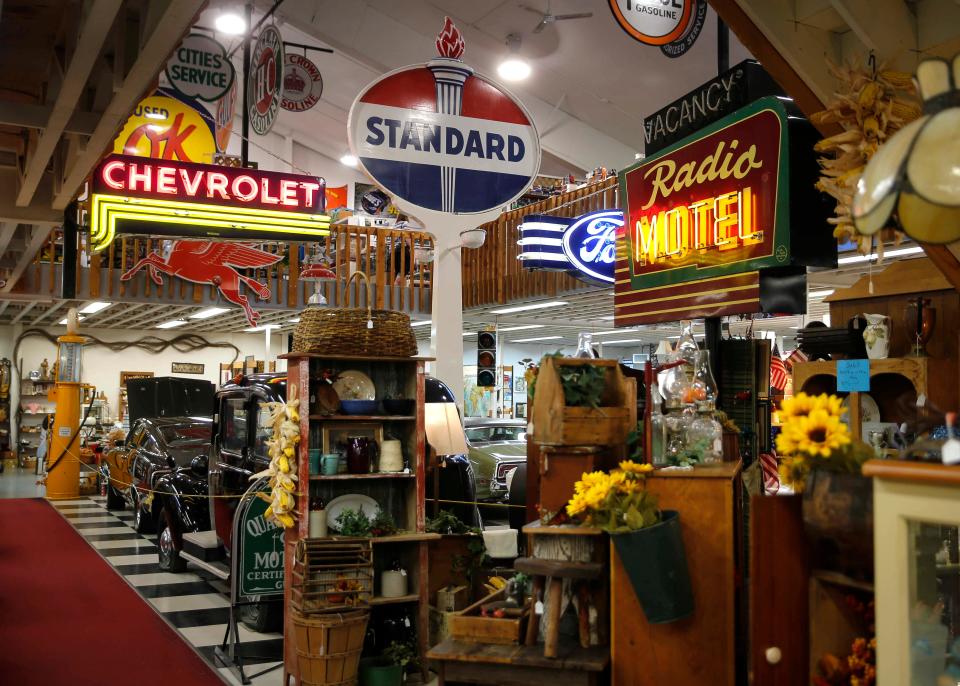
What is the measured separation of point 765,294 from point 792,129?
2.51 feet

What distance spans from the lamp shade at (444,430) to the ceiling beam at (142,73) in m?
2.73

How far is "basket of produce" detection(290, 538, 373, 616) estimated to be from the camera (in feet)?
14.6

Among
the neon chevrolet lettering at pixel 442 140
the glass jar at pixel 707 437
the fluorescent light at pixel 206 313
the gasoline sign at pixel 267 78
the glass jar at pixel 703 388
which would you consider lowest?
the glass jar at pixel 707 437

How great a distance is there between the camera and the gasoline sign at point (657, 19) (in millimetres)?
6406

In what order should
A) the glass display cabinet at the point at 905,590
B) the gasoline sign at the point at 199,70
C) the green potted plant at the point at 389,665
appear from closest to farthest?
the glass display cabinet at the point at 905,590, the green potted plant at the point at 389,665, the gasoline sign at the point at 199,70

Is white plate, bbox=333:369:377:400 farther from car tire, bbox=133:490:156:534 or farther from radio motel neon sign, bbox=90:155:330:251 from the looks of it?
car tire, bbox=133:490:156:534

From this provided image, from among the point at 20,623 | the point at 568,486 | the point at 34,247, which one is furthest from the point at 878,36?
the point at 34,247

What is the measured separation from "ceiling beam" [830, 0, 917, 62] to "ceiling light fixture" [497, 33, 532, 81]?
1028cm

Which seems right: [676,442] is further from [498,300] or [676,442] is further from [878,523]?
[498,300]

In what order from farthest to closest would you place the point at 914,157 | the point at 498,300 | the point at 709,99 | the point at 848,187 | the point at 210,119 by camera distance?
the point at 498,300, the point at 210,119, the point at 709,99, the point at 848,187, the point at 914,157

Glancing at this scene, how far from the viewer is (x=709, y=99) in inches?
179

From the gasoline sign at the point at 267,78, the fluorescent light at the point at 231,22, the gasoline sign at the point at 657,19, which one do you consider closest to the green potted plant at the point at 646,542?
the gasoline sign at the point at 657,19

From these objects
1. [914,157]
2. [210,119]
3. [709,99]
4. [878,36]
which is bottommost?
[914,157]

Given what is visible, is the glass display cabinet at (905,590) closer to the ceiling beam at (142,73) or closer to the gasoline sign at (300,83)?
the ceiling beam at (142,73)
